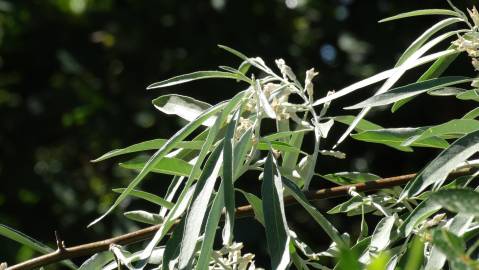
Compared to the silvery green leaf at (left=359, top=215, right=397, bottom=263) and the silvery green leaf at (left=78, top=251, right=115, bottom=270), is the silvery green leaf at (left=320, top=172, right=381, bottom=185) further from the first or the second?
the silvery green leaf at (left=78, top=251, right=115, bottom=270)

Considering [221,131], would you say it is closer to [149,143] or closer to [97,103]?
[149,143]

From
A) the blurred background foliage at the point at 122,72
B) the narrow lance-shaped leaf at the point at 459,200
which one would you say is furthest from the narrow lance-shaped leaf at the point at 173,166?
the blurred background foliage at the point at 122,72

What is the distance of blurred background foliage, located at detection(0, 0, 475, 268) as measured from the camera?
3104 mm

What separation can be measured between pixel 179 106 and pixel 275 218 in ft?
0.82

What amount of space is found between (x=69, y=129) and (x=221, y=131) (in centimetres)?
252

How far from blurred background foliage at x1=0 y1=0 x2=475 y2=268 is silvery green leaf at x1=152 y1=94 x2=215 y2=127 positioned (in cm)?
178

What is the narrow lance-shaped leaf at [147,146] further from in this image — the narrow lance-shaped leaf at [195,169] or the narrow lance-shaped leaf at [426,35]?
the narrow lance-shaped leaf at [426,35]

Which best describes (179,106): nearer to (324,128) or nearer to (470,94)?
(324,128)

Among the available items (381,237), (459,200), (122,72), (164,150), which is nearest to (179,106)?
(164,150)

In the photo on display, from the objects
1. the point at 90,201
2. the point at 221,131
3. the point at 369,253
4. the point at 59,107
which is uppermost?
the point at 221,131

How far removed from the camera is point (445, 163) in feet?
2.94

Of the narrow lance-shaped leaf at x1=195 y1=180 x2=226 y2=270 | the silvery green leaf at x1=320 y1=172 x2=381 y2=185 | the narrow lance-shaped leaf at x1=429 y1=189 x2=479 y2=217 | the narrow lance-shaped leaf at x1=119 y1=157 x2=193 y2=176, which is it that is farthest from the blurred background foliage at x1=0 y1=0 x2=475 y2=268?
the narrow lance-shaped leaf at x1=429 y1=189 x2=479 y2=217

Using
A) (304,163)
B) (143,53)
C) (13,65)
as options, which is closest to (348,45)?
(143,53)

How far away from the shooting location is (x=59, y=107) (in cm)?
345
